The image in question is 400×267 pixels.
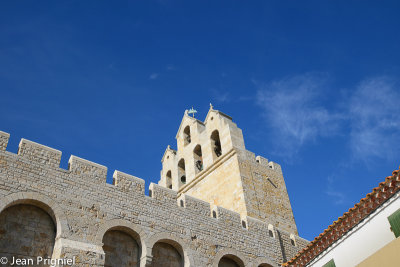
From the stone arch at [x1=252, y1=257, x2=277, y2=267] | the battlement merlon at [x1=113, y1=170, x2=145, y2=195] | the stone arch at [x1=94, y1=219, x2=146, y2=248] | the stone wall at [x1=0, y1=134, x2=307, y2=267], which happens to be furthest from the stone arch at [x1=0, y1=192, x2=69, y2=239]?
the stone arch at [x1=252, y1=257, x2=277, y2=267]

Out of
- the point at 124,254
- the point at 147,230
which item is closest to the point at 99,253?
the point at 124,254

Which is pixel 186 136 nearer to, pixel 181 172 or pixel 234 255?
pixel 181 172

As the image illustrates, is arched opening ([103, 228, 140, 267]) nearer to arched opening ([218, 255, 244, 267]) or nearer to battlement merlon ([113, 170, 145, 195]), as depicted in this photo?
battlement merlon ([113, 170, 145, 195])

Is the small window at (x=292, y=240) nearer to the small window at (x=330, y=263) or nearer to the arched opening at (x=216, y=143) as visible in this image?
the small window at (x=330, y=263)

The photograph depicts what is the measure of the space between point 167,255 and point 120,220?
173 centimetres

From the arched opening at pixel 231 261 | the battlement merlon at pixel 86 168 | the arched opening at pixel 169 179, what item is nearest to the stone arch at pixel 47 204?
the battlement merlon at pixel 86 168

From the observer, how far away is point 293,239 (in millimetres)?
14984

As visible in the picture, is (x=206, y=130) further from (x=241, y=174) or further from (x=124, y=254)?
(x=124, y=254)

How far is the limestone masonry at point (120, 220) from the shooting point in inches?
365

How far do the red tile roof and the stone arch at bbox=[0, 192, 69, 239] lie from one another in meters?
6.58

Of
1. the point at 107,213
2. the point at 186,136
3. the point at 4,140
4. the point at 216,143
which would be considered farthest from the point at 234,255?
the point at 186,136

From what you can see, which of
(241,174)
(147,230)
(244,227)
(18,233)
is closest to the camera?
(18,233)

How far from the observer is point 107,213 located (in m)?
10.4

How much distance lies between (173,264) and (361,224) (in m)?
4.97
